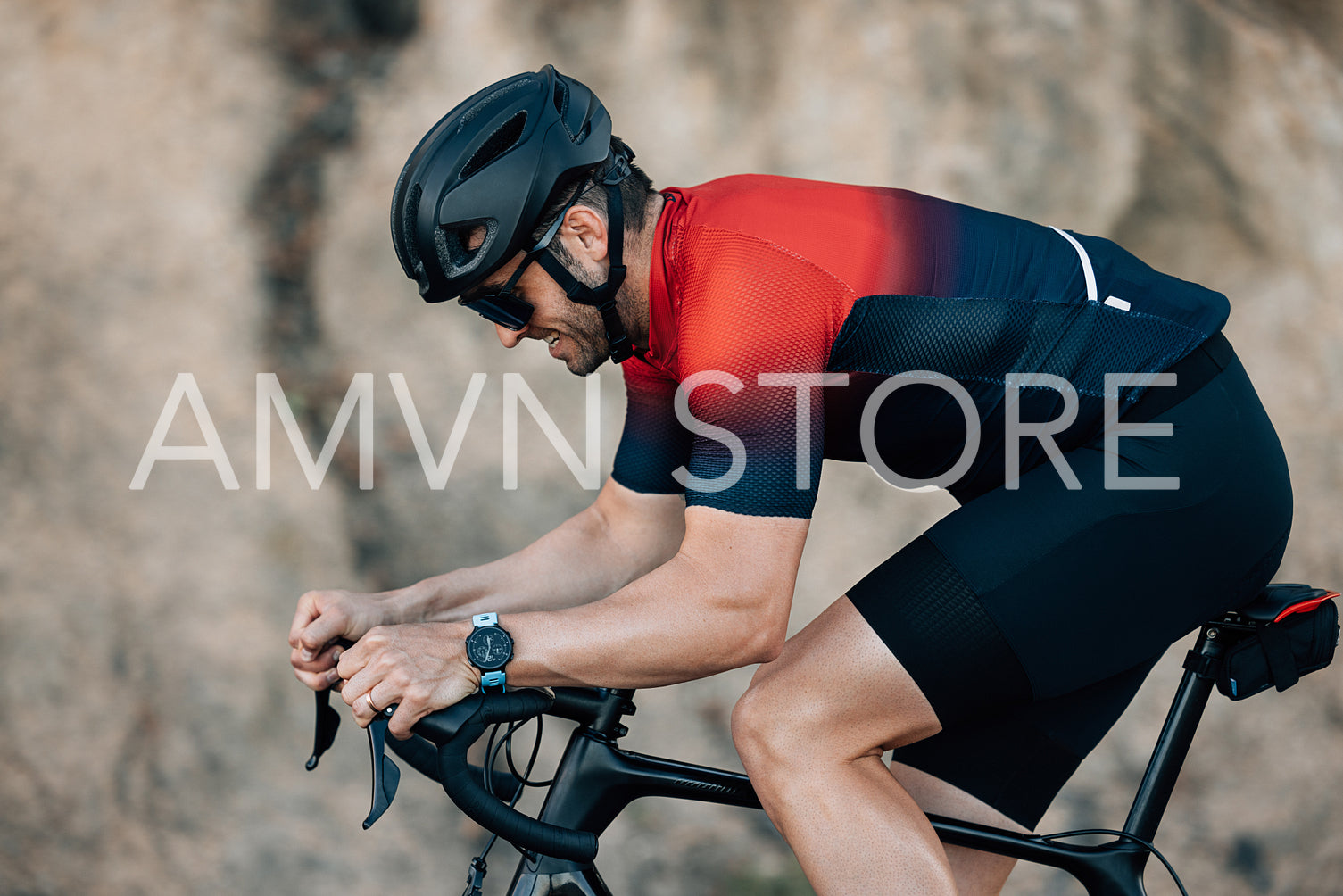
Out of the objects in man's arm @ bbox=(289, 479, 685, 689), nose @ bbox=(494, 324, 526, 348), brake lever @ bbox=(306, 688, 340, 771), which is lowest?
brake lever @ bbox=(306, 688, 340, 771)

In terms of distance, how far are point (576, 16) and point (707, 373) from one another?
8.08 feet

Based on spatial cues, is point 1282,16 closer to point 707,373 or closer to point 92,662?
point 707,373

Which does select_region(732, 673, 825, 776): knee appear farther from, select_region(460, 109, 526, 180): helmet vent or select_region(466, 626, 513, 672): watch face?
select_region(460, 109, 526, 180): helmet vent

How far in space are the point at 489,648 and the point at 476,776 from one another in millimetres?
187

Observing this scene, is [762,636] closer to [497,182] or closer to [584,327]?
[584,327]

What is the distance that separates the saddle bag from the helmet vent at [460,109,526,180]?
1.34 m

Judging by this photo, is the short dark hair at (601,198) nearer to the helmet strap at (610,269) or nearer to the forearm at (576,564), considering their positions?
the helmet strap at (610,269)

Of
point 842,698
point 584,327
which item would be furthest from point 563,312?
point 842,698

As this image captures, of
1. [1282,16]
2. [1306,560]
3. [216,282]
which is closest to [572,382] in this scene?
[216,282]

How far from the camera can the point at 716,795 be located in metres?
Result: 1.76

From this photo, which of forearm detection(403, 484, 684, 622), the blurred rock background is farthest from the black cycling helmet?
the blurred rock background

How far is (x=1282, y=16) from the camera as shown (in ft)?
11.7

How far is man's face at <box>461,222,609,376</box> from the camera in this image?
158 centimetres

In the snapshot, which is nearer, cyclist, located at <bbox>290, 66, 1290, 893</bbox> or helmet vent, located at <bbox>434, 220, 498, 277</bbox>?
cyclist, located at <bbox>290, 66, 1290, 893</bbox>
